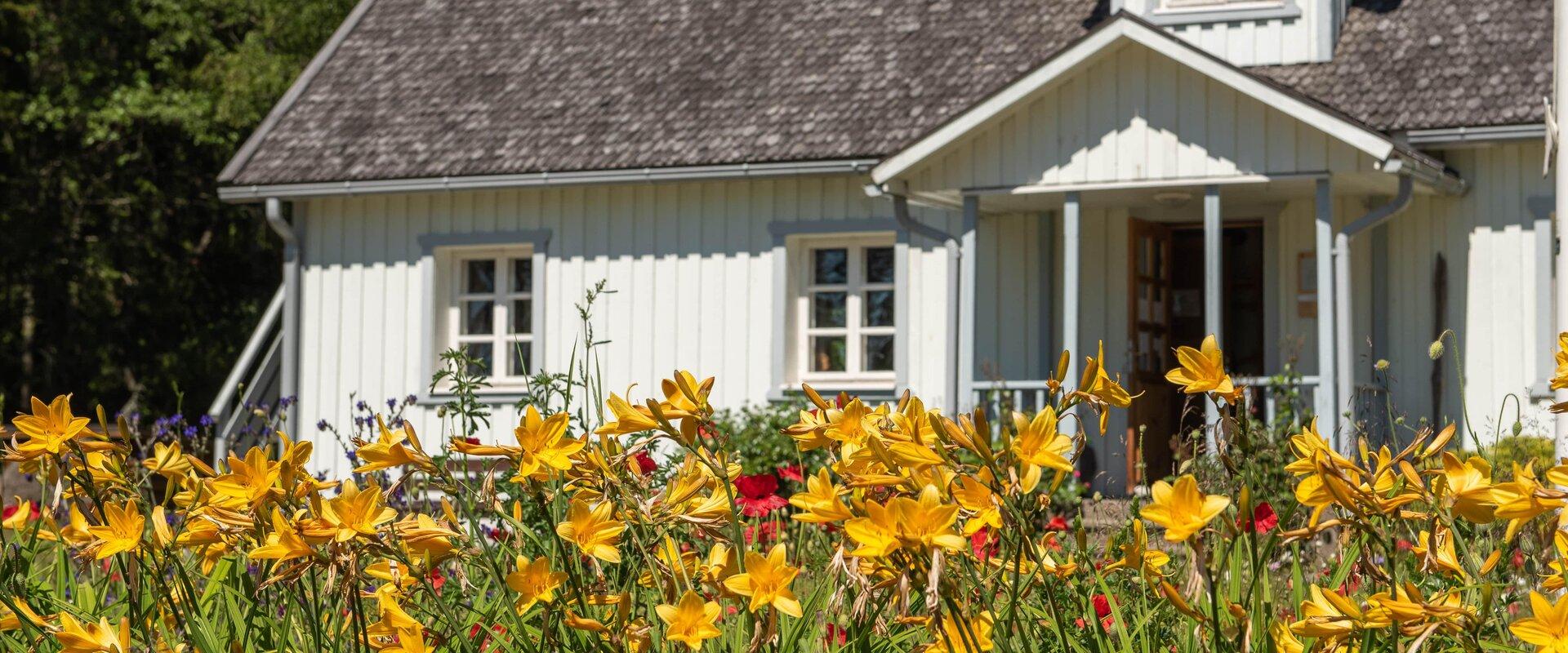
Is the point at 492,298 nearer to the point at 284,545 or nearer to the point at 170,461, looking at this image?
the point at 170,461

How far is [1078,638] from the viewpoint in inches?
117

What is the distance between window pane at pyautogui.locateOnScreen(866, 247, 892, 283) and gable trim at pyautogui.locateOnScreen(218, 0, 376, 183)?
17.0 ft

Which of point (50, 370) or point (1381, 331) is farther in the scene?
point (50, 370)

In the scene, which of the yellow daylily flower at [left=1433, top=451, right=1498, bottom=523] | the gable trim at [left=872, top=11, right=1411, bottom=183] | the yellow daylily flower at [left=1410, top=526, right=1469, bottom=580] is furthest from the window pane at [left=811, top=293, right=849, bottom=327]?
the yellow daylily flower at [left=1433, top=451, right=1498, bottom=523]

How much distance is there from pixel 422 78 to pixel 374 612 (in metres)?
12.1

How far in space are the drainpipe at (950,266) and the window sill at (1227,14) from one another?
89.0 inches

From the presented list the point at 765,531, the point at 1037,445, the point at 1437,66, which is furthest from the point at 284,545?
the point at 1437,66

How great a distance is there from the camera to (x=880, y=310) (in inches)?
522

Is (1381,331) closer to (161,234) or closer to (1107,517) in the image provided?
(1107,517)

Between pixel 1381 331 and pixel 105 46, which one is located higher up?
pixel 105 46

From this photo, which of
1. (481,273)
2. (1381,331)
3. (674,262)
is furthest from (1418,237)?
(481,273)

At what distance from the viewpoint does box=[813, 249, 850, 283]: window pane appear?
13.5m

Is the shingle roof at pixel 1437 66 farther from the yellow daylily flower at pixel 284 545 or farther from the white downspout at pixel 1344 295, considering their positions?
the yellow daylily flower at pixel 284 545

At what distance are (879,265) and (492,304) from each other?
3271 millimetres
